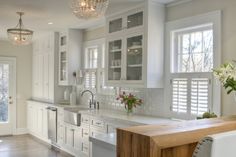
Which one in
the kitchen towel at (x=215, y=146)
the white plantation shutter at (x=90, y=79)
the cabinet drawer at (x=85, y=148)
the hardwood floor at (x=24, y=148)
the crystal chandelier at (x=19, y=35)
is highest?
the crystal chandelier at (x=19, y=35)

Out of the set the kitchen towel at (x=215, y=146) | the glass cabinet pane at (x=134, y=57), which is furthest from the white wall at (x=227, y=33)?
the kitchen towel at (x=215, y=146)

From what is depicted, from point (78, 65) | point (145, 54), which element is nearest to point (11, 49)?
point (78, 65)

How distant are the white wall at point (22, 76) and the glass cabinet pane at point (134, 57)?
479cm

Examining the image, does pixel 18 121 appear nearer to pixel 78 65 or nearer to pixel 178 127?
pixel 78 65

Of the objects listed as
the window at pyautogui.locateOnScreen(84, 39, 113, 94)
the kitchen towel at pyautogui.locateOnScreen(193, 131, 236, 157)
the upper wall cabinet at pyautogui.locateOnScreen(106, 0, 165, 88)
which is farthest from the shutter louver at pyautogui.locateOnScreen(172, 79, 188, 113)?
the kitchen towel at pyautogui.locateOnScreen(193, 131, 236, 157)

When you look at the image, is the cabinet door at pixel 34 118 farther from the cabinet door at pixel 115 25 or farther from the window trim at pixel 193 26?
the window trim at pixel 193 26

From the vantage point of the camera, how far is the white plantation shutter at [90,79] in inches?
231

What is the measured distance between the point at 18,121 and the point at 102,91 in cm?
370

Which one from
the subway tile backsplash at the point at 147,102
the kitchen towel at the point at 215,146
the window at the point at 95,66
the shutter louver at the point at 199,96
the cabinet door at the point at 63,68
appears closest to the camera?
the kitchen towel at the point at 215,146

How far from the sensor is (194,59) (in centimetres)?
369

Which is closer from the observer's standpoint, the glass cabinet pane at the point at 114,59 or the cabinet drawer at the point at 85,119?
the glass cabinet pane at the point at 114,59

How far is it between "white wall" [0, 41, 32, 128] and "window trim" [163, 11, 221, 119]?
5381mm

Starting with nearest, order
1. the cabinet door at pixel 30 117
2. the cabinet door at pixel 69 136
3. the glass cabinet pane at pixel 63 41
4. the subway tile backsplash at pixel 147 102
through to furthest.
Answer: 1. the subway tile backsplash at pixel 147 102
2. the cabinet door at pixel 69 136
3. the glass cabinet pane at pixel 63 41
4. the cabinet door at pixel 30 117

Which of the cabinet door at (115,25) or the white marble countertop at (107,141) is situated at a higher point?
the cabinet door at (115,25)
